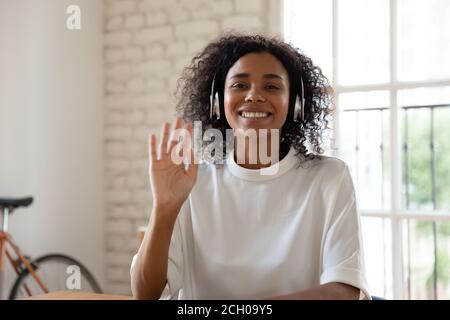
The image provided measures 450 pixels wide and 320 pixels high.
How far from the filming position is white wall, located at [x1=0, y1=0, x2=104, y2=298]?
2602 millimetres

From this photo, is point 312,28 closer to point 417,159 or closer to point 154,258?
point 417,159

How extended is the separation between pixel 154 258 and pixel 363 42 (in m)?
2.10

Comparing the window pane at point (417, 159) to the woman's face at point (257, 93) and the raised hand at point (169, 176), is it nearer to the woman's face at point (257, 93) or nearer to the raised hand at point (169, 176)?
the woman's face at point (257, 93)

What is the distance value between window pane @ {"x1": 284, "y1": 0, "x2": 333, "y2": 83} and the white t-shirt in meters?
1.78

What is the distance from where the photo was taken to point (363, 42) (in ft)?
8.69

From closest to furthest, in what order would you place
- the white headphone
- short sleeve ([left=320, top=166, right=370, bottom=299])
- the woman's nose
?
short sleeve ([left=320, top=166, right=370, bottom=299]) < the woman's nose < the white headphone

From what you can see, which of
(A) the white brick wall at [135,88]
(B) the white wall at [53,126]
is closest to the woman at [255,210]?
(B) the white wall at [53,126]

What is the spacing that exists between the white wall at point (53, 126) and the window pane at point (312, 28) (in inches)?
46.2

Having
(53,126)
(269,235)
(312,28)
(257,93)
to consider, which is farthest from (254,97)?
(53,126)

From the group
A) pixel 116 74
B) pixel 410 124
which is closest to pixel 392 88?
pixel 410 124

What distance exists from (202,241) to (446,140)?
1.89 metres

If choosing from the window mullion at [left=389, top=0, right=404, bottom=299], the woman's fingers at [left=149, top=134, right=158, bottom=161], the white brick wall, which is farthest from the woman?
the white brick wall

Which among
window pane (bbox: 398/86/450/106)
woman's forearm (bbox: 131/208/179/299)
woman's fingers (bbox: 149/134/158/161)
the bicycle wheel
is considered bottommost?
the bicycle wheel

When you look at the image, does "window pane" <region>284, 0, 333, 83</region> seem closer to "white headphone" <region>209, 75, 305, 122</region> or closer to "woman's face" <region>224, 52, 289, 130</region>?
"white headphone" <region>209, 75, 305, 122</region>
